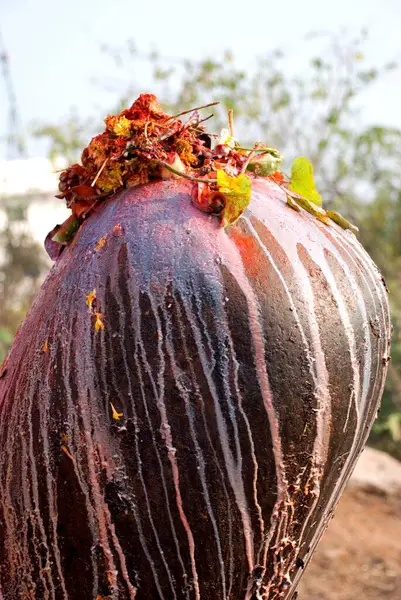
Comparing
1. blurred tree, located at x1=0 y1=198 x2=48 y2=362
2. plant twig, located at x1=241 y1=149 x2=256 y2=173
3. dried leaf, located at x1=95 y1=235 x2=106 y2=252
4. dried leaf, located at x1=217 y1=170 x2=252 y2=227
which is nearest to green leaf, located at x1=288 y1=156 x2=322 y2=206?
plant twig, located at x1=241 y1=149 x2=256 y2=173

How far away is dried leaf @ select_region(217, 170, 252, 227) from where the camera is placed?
1.46 m

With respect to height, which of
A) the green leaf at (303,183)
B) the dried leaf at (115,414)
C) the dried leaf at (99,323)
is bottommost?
the dried leaf at (115,414)

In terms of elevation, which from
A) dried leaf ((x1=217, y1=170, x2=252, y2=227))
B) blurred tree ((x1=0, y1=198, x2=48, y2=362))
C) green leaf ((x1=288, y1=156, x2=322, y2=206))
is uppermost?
blurred tree ((x1=0, y1=198, x2=48, y2=362))

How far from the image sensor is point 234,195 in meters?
1.46

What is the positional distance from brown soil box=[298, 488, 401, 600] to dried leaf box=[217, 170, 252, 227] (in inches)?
141

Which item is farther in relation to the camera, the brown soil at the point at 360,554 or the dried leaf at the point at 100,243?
the brown soil at the point at 360,554

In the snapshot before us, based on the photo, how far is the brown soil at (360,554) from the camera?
184 inches

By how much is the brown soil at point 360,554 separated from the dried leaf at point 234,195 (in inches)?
141

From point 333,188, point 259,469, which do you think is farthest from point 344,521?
point 259,469

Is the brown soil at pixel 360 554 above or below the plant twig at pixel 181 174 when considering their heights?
below

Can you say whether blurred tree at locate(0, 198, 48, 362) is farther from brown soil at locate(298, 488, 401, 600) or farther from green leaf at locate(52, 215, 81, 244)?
green leaf at locate(52, 215, 81, 244)

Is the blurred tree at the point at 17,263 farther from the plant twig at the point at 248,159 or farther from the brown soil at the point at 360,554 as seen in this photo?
the plant twig at the point at 248,159

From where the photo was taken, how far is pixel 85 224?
1586 mm

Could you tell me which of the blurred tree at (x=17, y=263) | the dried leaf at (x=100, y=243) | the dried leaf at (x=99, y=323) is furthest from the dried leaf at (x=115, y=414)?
the blurred tree at (x=17, y=263)
